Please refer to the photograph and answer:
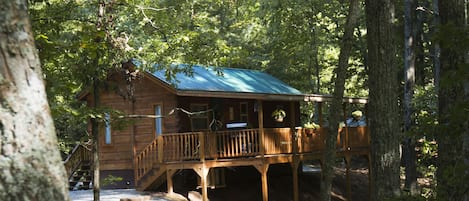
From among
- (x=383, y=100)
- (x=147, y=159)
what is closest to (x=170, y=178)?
(x=147, y=159)

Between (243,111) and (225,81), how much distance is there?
1569 millimetres

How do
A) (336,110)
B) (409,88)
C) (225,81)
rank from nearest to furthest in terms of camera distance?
(336,110) < (409,88) < (225,81)

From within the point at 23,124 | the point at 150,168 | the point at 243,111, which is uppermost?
the point at 243,111

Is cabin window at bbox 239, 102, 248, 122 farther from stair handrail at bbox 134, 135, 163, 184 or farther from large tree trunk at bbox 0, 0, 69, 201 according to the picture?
→ large tree trunk at bbox 0, 0, 69, 201

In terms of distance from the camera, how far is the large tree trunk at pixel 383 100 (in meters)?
9.06

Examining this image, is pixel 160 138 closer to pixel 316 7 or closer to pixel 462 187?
pixel 316 7

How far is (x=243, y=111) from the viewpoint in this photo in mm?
20266

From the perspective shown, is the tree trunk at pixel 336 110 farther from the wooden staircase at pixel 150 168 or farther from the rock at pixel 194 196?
the wooden staircase at pixel 150 168

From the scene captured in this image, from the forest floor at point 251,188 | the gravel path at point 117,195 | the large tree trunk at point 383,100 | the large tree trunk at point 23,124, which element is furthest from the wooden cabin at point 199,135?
the large tree trunk at point 23,124

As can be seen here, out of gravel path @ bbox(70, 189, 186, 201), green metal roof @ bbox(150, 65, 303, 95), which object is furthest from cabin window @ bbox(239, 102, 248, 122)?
gravel path @ bbox(70, 189, 186, 201)

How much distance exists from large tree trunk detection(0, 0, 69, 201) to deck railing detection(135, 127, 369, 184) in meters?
14.0

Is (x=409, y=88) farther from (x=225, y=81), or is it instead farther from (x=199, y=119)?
(x=199, y=119)

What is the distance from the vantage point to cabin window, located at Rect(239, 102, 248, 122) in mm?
20094

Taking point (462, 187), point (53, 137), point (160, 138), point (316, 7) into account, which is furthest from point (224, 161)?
point (53, 137)
